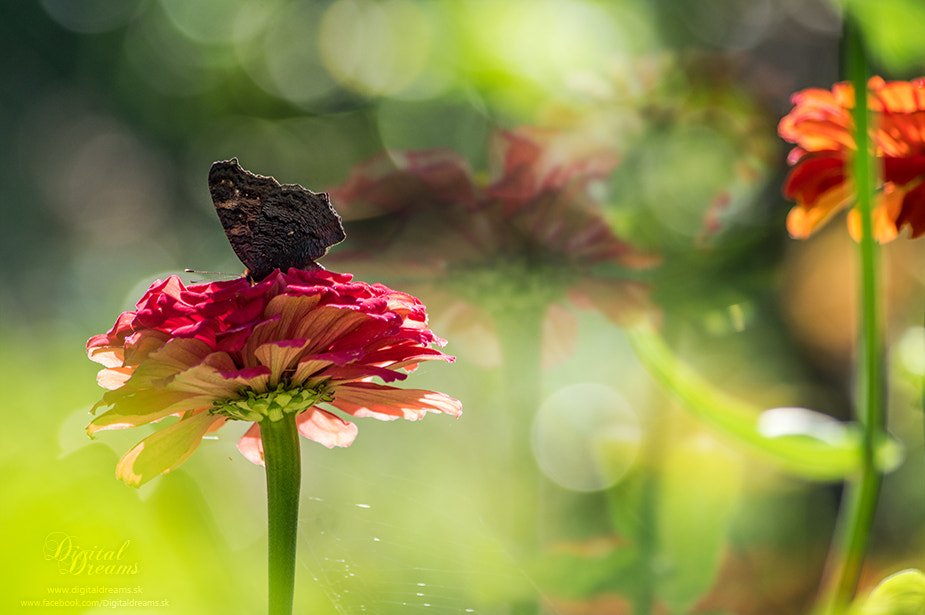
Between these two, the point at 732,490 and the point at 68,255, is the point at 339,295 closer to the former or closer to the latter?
the point at 732,490

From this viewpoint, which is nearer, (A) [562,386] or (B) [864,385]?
(B) [864,385]

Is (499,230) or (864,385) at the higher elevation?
(499,230)

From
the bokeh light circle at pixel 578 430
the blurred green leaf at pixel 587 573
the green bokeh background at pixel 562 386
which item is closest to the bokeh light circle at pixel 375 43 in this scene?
the green bokeh background at pixel 562 386

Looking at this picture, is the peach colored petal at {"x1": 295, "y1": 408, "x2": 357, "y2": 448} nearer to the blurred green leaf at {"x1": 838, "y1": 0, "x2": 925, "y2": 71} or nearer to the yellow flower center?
the yellow flower center

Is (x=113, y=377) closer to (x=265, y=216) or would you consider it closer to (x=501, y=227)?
(x=265, y=216)

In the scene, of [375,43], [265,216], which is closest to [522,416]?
[265,216]

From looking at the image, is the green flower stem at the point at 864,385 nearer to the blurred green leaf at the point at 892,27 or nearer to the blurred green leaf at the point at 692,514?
the blurred green leaf at the point at 892,27

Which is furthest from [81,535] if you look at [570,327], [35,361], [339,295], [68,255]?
[68,255]
